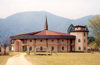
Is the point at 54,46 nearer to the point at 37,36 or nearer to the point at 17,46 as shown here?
the point at 37,36

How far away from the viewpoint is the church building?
60.9m

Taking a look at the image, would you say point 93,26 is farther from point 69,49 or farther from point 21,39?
point 21,39

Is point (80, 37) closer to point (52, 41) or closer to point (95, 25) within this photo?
point (95, 25)

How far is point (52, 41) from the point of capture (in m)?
62.3

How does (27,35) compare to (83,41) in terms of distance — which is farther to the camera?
(83,41)

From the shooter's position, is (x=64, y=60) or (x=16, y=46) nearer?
(x=64, y=60)

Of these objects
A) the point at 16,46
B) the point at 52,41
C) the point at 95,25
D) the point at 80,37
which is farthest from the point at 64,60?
the point at 95,25

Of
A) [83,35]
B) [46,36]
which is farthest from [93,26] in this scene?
[46,36]

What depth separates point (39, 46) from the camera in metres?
61.7

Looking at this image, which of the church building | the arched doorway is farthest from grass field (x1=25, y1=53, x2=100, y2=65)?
the arched doorway

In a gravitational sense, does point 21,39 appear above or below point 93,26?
below

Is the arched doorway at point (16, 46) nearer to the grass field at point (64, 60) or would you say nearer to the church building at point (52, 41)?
the church building at point (52, 41)

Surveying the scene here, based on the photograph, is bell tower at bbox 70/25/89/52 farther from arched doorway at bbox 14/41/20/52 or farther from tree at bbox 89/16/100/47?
arched doorway at bbox 14/41/20/52

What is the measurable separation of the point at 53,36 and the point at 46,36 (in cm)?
207
